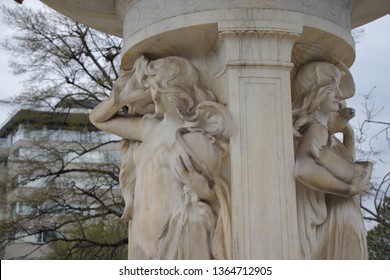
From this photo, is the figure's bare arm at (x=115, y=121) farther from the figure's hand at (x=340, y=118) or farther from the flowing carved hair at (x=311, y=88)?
the figure's hand at (x=340, y=118)

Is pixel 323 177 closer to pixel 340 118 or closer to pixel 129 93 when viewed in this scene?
pixel 340 118

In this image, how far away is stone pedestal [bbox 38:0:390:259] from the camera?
393 centimetres

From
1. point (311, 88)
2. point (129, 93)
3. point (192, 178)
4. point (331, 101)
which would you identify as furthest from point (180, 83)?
point (331, 101)

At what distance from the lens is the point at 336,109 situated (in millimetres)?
4590

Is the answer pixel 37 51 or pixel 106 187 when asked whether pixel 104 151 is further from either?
pixel 37 51

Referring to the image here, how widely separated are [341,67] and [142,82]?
5.20 feet

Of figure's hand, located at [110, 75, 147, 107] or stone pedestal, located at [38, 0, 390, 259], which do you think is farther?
figure's hand, located at [110, 75, 147, 107]

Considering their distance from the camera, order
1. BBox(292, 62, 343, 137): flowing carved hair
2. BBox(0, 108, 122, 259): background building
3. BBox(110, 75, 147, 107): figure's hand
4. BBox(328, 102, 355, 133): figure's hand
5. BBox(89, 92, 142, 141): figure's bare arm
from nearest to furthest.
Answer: BBox(292, 62, 343, 137): flowing carved hair
BBox(110, 75, 147, 107): figure's hand
BBox(89, 92, 142, 141): figure's bare arm
BBox(328, 102, 355, 133): figure's hand
BBox(0, 108, 122, 259): background building

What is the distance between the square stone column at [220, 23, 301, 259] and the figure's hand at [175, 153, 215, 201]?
0.18 meters

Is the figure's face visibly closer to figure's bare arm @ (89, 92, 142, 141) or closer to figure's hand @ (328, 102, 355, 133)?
figure's hand @ (328, 102, 355, 133)

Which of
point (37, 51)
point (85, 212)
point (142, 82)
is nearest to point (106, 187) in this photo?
point (85, 212)

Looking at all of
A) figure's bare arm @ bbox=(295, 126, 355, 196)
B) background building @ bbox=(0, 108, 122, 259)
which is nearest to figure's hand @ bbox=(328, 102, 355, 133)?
figure's bare arm @ bbox=(295, 126, 355, 196)

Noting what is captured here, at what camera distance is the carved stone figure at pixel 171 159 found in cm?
Result: 405

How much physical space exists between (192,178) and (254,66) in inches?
34.1
